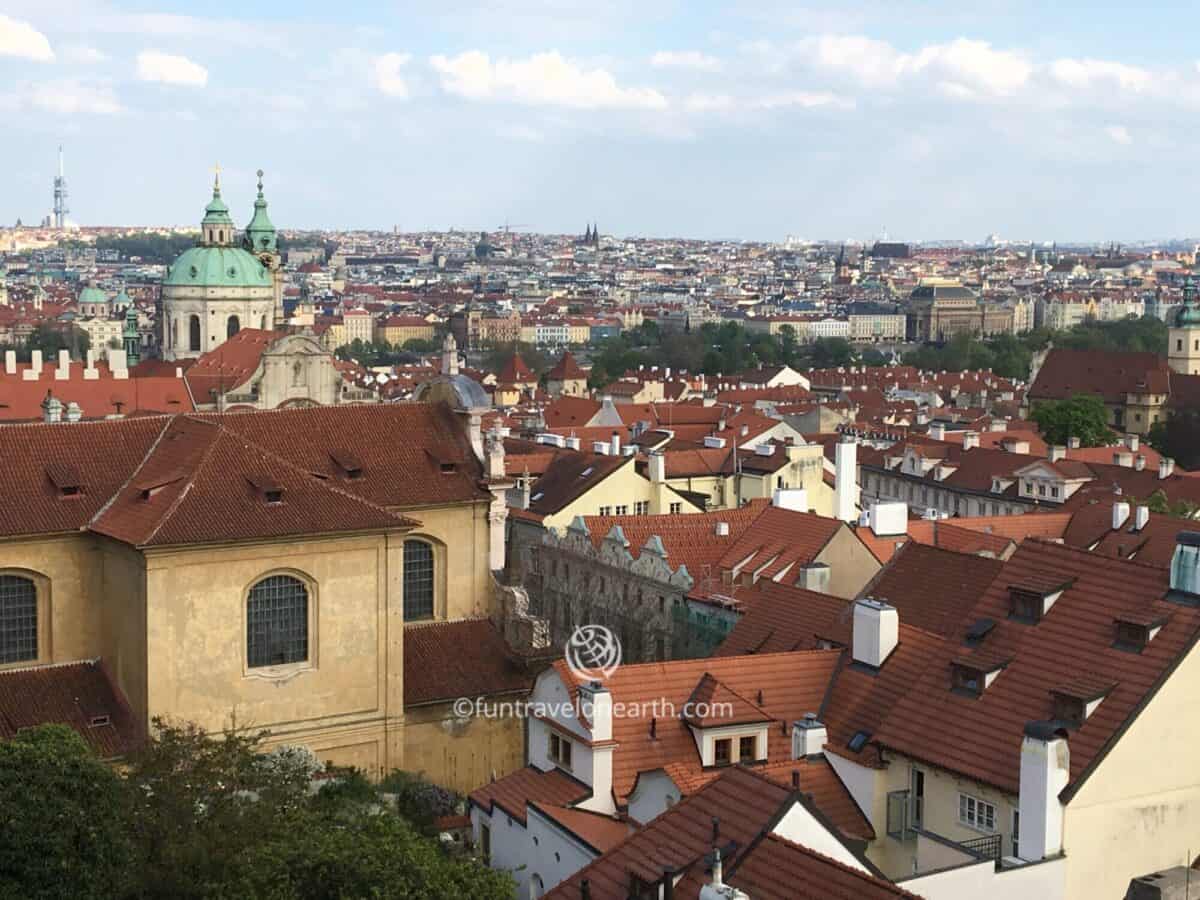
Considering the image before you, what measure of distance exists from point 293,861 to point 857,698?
10533mm

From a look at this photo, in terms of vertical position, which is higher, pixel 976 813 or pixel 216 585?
pixel 216 585

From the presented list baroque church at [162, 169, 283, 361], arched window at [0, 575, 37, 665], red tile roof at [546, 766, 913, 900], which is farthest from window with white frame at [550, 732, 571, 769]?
baroque church at [162, 169, 283, 361]

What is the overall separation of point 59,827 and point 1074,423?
81.5 meters

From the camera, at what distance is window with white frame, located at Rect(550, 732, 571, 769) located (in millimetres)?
27828

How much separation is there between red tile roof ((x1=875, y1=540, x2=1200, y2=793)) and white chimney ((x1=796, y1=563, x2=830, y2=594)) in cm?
1257

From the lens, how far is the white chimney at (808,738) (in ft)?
87.4

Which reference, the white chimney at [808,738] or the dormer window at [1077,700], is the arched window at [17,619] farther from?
the dormer window at [1077,700]

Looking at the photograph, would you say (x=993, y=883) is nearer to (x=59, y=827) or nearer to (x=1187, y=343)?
(x=59, y=827)

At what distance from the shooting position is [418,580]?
39906mm

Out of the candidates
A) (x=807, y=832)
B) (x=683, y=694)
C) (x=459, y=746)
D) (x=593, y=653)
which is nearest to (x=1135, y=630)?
(x=807, y=832)

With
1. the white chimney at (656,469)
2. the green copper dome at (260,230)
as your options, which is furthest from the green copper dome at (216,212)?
the white chimney at (656,469)

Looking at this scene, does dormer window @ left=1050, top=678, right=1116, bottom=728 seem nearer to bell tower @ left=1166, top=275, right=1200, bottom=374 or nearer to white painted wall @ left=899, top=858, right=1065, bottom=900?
white painted wall @ left=899, top=858, right=1065, bottom=900

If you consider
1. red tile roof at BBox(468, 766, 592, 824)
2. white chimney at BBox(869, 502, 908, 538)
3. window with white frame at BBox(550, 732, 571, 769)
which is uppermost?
white chimney at BBox(869, 502, 908, 538)

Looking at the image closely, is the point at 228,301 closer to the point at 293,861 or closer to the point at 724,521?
the point at 724,521
